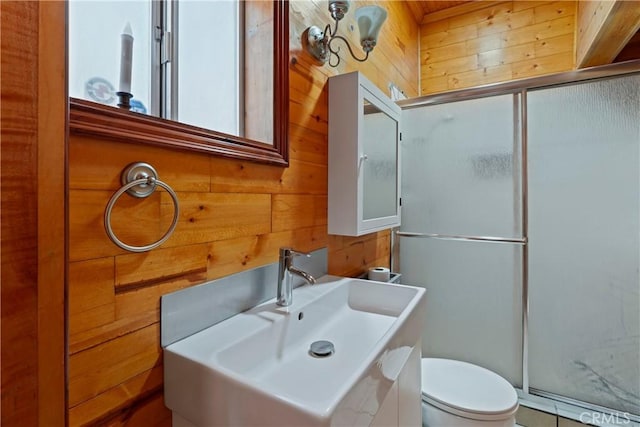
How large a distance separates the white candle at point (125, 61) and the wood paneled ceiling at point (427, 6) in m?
2.32

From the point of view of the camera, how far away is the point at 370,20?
1388 mm

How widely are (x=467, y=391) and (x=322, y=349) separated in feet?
2.94

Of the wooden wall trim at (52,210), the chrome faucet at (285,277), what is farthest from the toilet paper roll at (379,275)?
the wooden wall trim at (52,210)

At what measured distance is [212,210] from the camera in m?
0.88

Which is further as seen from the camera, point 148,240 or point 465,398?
point 465,398

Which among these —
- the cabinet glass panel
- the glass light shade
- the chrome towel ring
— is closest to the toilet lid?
the cabinet glass panel

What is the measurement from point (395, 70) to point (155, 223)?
6.53 feet

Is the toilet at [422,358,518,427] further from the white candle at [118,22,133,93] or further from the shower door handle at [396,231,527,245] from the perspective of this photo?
the white candle at [118,22,133,93]

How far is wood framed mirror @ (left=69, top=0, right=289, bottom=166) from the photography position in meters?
0.61

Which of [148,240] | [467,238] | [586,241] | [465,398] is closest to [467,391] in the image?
[465,398]

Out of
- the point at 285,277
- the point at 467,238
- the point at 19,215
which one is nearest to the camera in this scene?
the point at 19,215

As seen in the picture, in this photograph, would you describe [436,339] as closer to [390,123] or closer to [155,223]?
[390,123]

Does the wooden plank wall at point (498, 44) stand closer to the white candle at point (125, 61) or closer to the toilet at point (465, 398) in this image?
the toilet at point (465, 398)

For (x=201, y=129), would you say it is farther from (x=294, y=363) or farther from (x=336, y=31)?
(x=336, y=31)
